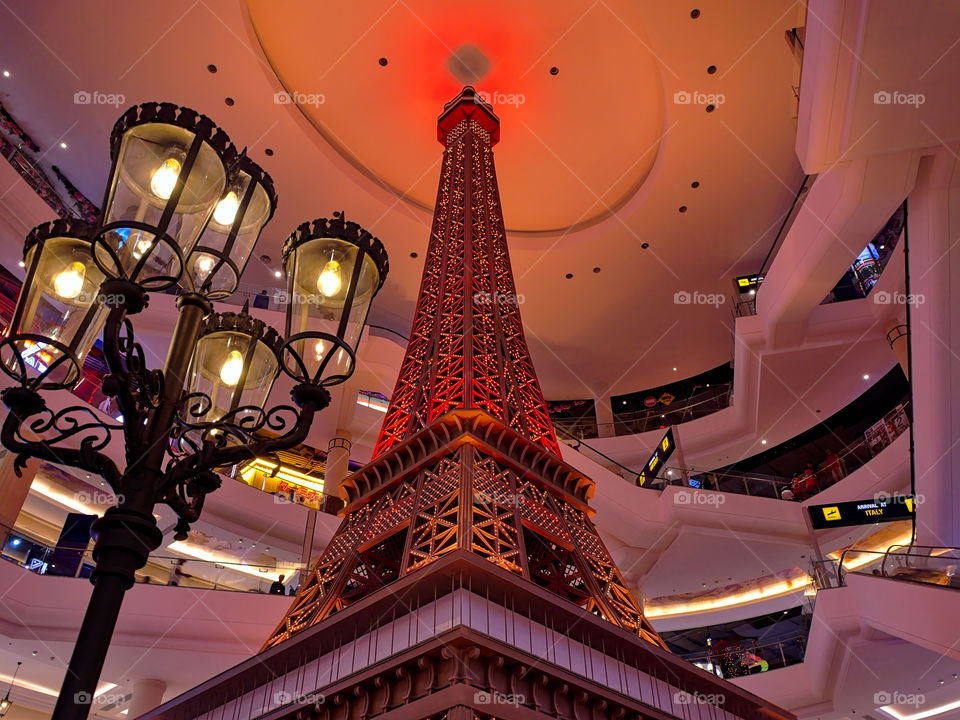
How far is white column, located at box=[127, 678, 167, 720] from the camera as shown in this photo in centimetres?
997

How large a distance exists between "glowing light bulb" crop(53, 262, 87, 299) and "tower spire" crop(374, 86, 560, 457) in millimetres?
3950

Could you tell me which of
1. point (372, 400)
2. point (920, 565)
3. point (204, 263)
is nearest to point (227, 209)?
point (204, 263)

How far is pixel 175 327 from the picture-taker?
3205 millimetres

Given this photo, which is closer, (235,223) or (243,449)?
(243,449)

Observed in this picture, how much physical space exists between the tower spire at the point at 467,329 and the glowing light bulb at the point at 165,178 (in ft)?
13.2

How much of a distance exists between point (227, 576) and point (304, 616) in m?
5.61

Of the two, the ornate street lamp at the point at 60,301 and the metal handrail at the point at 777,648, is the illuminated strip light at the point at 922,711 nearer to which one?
the metal handrail at the point at 777,648

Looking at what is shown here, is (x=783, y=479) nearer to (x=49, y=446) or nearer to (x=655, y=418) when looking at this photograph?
(x=655, y=418)

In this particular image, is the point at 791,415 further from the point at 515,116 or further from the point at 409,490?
the point at 409,490

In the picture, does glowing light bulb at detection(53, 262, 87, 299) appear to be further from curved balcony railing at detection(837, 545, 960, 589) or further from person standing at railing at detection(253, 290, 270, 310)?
person standing at railing at detection(253, 290, 270, 310)

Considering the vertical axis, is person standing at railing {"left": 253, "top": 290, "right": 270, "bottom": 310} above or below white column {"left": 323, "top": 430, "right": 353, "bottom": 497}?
above

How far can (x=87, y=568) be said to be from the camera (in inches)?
368

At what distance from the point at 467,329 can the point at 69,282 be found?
5.40m

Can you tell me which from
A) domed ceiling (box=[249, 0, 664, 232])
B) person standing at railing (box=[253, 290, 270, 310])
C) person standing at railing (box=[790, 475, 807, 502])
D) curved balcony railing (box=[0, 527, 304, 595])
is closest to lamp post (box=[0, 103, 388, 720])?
curved balcony railing (box=[0, 527, 304, 595])
